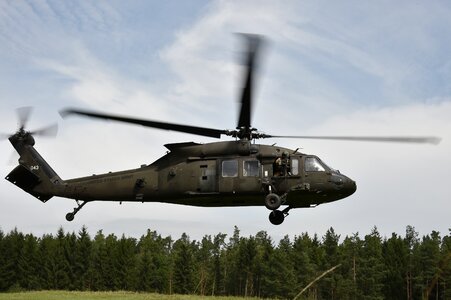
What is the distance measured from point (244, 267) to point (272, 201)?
8324cm

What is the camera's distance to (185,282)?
3543 inches

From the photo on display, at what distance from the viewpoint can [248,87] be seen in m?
13.1

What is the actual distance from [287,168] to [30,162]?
1159 cm

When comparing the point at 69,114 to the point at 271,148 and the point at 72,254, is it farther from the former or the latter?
the point at 72,254

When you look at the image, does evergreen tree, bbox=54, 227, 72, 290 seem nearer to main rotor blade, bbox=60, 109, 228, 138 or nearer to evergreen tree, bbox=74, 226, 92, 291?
evergreen tree, bbox=74, 226, 92, 291

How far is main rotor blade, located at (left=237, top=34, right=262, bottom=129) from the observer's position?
1083 cm

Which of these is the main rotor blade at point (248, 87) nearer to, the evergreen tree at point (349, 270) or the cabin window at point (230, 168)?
the cabin window at point (230, 168)

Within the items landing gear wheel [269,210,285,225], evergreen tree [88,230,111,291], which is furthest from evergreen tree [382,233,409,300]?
landing gear wheel [269,210,285,225]

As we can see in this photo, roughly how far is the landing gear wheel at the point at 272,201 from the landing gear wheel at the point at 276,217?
937 mm

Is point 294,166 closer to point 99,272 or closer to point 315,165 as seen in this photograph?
point 315,165

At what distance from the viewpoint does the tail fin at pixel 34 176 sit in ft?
65.9

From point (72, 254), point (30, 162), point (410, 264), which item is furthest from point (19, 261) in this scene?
point (30, 162)

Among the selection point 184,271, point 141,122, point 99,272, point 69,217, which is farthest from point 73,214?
point 99,272

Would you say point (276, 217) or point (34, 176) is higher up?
point (34, 176)
